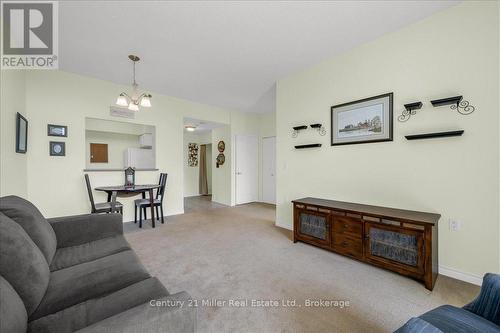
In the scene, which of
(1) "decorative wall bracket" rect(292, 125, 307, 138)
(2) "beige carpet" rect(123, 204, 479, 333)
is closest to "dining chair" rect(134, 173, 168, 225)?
(2) "beige carpet" rect(123, 204, 479, 333)

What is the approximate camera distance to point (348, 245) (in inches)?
93.5

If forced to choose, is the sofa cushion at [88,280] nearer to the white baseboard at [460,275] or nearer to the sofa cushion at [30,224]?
the sofa cushion at [30,224]

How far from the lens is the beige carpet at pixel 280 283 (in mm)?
1487

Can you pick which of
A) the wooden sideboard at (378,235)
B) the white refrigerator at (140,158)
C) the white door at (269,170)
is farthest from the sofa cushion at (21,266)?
the white door at (269,170)

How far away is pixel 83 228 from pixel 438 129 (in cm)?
355

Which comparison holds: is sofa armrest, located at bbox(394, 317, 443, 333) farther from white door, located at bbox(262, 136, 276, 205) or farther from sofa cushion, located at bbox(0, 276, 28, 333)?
white door, located at bbox(262, 136, 276, 205)

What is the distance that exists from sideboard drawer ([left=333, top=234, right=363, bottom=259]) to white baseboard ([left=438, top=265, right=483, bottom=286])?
77 centimetres

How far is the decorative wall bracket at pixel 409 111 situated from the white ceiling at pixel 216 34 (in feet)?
3.02

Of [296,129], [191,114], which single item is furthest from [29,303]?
[191,114]

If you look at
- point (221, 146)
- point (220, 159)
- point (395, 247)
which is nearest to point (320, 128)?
point (395, 247)

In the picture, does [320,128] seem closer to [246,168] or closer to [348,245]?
[348,245]

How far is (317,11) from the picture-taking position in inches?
80.9

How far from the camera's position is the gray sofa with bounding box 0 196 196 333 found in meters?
0.75

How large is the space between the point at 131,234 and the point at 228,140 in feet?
10.9
